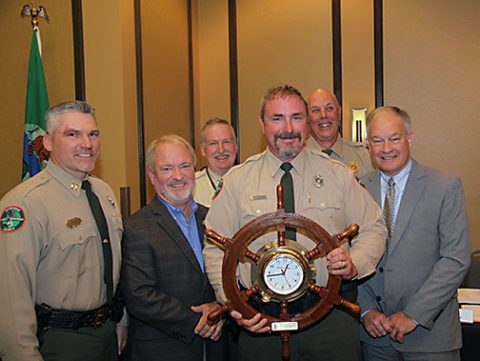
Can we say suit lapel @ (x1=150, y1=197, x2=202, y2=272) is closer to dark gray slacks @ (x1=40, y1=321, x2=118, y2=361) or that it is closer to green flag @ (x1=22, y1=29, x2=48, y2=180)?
dark gray slacks @ (x1=40, y1=321, x2=118, y2=361)

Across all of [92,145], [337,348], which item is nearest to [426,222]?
[337,348]

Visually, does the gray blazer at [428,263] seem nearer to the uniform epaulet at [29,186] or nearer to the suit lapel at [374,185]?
the suit lapel at [374,185]

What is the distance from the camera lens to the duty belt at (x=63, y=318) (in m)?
1.79

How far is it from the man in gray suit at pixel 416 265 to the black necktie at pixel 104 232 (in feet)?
3.60

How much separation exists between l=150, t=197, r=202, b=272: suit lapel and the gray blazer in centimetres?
81

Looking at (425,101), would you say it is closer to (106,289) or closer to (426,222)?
(426,222)

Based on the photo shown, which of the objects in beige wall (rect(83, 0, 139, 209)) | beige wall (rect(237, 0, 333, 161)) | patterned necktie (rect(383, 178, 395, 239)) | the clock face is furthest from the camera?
beige wall (rect(237, 0, 333, 161))

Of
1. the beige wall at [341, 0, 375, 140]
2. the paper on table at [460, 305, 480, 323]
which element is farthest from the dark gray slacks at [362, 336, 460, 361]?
the beige wall at [341, 0, 375, 140]

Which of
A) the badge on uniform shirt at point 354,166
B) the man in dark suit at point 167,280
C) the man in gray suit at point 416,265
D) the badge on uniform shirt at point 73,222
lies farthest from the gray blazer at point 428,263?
the badge on uniform shirt at point 73,222

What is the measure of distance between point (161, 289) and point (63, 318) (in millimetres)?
399

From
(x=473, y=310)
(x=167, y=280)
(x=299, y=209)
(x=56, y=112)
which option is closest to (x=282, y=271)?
(x=299, y=209)

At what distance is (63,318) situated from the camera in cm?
181

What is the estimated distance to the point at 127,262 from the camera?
204 cm

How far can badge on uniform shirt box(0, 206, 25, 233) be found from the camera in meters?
1.74
